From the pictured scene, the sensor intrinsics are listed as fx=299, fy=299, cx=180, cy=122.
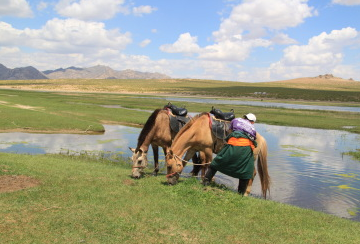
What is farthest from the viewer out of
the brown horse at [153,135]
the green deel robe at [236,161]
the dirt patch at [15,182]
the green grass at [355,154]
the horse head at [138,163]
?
the green grass at [355,154]

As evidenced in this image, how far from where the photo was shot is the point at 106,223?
240 inches

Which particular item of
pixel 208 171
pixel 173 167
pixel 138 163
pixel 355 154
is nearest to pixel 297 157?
pixel 355 154

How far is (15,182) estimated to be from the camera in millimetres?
8203

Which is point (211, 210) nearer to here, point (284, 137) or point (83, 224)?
point (83, 224)

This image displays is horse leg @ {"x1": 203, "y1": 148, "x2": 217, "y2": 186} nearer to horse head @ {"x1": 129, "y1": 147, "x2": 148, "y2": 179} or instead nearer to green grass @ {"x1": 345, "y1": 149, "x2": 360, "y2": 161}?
horse head @ {"x1": 129, "y1": 147, "x2": 148, "y2": 179}

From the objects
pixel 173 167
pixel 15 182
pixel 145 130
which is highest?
pixel 145 130

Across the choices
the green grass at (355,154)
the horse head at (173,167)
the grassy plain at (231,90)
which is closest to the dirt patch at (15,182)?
the horse head at (173,167)

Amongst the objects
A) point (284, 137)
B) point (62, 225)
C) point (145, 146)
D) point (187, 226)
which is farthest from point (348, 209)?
point (284, 137)

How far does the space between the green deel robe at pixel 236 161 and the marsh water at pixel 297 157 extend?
273 cm

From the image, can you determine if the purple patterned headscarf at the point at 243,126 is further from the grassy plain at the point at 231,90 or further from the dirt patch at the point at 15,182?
the grassy plain at the point at 231,90

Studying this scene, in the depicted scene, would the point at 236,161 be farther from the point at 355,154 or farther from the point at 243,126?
the point at 355,154

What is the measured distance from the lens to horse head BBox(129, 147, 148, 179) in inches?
380

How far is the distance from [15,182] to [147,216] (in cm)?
415

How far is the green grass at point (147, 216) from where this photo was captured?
570 cm
